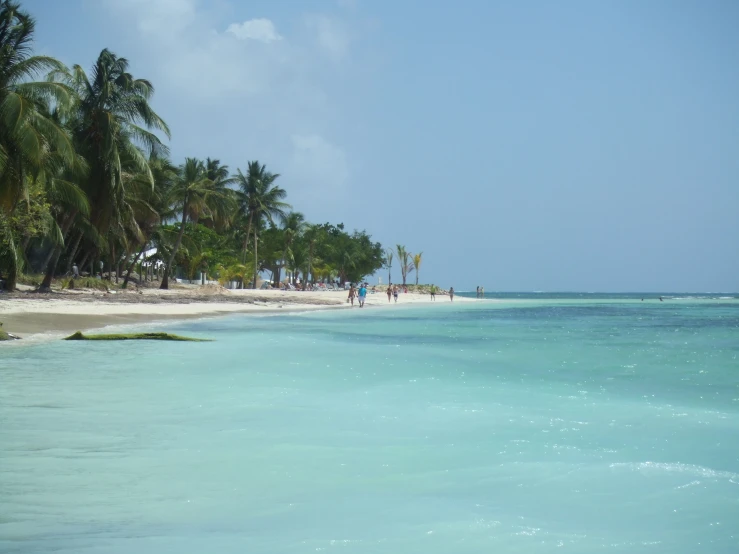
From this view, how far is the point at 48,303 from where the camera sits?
21.8 metres

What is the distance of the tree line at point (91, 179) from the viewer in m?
16.7

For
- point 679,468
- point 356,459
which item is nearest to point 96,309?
point 356,459

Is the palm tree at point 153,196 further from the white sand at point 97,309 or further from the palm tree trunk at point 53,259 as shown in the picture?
the white sand at point 97,309

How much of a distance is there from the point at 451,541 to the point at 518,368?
8.57 m

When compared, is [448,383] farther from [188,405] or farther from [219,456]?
[219,456]

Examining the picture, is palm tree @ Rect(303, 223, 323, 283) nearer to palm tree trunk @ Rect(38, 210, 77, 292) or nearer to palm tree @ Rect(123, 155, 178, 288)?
palm tree @ Rect(123, 155, 178, 288)

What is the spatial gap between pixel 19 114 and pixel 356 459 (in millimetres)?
13759

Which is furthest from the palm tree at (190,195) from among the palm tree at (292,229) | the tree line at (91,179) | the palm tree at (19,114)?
the palm tree at (292,229)

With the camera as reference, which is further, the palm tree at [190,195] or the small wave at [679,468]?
the palm tree at [190,195]

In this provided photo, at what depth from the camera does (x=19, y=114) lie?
49.5ft

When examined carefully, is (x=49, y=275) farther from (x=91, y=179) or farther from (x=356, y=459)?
(x=356, y=459)

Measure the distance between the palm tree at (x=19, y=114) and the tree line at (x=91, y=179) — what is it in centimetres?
3

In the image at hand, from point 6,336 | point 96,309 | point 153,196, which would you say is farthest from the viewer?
point 153,196

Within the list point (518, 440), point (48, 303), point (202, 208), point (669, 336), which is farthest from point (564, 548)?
point (202, 208)
